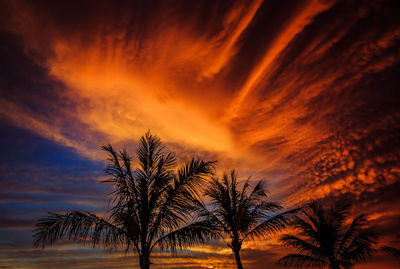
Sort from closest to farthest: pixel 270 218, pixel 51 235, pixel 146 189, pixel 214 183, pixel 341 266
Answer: pixel 51 235
pixel 146 189
pixel 270 218
pixel 214 183
pixel 341 266

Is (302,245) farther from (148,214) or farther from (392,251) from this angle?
(148,214)

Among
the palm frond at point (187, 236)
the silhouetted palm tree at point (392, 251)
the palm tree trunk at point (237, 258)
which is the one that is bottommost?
the silhouetted palm tree at point (392, 251)

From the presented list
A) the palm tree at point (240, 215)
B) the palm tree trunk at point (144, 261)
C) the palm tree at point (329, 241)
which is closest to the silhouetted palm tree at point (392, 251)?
the palm tree at point (329, 241)

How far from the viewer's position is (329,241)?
41.6ft

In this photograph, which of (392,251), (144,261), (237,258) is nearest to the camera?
(144,261)

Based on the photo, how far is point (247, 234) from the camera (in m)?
10.7

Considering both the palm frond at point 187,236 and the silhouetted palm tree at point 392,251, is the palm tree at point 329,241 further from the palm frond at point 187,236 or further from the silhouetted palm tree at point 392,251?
the palm frond at point 187,236

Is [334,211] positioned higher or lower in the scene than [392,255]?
higher

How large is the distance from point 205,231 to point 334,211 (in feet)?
30.4

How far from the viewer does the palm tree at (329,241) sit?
1236cm

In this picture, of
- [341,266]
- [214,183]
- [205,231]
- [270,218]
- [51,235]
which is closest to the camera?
[51,235]

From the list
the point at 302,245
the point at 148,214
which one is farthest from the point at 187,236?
the point at 302,245

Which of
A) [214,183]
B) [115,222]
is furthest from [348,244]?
[115,222]

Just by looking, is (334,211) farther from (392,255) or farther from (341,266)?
(392,255)
